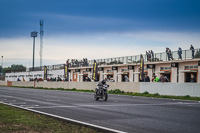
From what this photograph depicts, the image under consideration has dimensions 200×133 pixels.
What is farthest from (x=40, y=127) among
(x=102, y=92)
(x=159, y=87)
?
(x=159, y=87)

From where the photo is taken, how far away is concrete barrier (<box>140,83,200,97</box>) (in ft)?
84.2

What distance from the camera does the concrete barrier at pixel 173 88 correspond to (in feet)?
84.2

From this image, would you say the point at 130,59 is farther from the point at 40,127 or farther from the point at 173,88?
the point at 40,127

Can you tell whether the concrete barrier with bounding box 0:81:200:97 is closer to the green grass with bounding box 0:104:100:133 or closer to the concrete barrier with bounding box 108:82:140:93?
the concrete barrier with bounding box 108:82:140:93

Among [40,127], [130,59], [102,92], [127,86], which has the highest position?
[130,59]

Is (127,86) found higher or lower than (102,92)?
higher

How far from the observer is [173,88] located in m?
27.5

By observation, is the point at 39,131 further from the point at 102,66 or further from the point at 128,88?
the point at 102,66

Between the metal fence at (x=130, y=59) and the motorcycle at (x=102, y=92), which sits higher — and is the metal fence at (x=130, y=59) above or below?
above

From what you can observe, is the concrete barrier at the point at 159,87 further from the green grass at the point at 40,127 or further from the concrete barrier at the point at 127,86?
the green grass at the point at 40,127

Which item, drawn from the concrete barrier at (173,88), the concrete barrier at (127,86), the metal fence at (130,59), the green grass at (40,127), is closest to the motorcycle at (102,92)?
the concrete barrier at (173,88)

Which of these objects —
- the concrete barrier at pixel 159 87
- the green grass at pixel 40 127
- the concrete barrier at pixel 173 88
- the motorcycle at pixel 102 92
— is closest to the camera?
the green grass at pixel 40 127

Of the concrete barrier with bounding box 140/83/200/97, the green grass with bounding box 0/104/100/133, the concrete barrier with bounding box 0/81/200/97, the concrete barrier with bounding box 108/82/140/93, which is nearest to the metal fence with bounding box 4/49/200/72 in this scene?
the concrete barrier with bounding box 108/82/140/93

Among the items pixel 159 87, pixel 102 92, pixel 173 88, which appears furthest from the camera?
pixel 159 87
